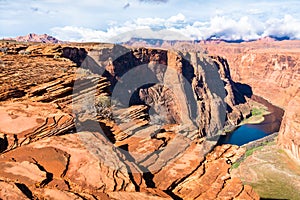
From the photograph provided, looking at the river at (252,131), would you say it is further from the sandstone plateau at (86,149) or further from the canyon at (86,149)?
the sandstone plateau at (86,149)

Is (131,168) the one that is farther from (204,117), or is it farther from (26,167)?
(204,117)

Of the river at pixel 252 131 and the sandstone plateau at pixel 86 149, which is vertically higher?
the sandstone plateau at pixel 86 149

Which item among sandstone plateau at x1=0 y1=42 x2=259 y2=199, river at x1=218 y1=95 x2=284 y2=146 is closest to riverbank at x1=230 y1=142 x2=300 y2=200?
river at x1=218 y1=95 x2=284 y2=146

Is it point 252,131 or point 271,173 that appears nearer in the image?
point 271,173

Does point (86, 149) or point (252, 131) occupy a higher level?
point (86, 149)

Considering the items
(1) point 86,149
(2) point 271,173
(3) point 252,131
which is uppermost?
(1) point 86,149

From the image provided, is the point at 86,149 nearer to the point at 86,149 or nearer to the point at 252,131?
the point at 86,149

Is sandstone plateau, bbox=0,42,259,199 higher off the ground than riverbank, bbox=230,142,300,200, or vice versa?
sandstone plateau, bbox=0,42,259,199

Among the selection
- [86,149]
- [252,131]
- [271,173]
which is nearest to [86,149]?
[86,149]

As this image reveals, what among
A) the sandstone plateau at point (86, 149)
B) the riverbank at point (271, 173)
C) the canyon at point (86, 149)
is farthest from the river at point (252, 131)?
the sandstone plateau at point (86, 149)

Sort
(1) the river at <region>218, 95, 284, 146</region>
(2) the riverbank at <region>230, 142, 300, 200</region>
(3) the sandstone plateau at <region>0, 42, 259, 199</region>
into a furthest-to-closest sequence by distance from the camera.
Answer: (1) the river at <region>218, 95, 284, 146</region> < (2) the riverbank at <region>230, 142, 300, 200</region> < (3) the sandstone plateau at <region>0, 42, 259, 199</region>

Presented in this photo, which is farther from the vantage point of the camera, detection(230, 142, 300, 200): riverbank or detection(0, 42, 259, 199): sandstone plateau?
detection(230, 142, 300, 200): riverbank

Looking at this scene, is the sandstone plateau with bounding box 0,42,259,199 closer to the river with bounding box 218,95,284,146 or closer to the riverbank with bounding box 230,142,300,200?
the riverbank with bounding box 230,142,300,200
